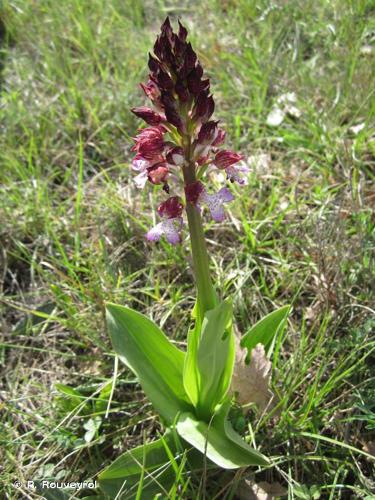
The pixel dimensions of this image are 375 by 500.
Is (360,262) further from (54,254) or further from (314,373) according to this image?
(54,254)

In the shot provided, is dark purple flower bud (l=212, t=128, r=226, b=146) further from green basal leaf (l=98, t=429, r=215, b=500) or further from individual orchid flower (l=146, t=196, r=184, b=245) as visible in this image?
green basal leaf (l=98, t=429, r=215, b=500)

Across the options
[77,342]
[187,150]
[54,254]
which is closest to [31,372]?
[77,342]

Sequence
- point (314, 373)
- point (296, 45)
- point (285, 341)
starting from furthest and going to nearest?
point (296, 45) < point (285, 341) < point (314, 373)

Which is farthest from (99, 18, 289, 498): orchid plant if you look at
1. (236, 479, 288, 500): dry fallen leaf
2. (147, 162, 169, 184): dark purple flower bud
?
(236, 479, 288, 500): dry fallen leaf

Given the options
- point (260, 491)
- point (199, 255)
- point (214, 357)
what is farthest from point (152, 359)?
point (260, 491)

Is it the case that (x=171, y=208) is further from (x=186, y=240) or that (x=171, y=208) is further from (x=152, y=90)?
(x=186, y=240)
